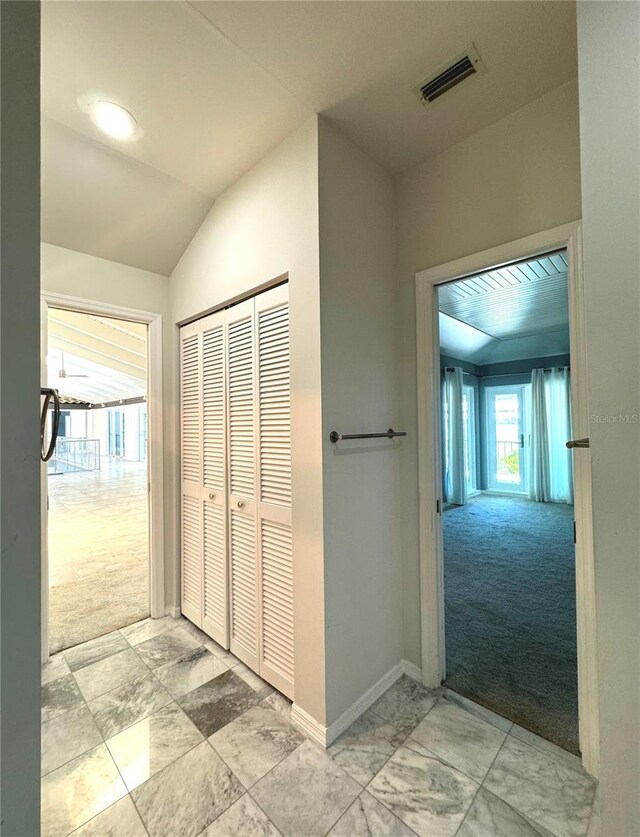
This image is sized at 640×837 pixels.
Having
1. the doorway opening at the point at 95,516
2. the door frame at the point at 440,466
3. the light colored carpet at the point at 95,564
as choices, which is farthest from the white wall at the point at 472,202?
the light colored carpet at the point at 95,564

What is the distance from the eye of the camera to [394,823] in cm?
121

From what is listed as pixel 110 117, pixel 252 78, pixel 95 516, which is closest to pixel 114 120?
pixel 110 117

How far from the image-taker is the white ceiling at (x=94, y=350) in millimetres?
3832

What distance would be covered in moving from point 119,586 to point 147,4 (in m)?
3.62

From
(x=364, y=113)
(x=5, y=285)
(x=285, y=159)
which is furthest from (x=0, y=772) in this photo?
(x=364, y=113)

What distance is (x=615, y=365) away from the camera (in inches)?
30.2

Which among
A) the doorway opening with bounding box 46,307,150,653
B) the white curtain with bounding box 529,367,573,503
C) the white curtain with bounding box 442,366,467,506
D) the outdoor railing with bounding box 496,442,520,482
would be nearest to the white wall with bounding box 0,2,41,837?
the doorway opening with bounding box 46,307,150,653

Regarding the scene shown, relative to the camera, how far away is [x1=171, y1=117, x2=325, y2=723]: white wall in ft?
5.03

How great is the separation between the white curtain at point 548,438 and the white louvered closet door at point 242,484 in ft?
19.5

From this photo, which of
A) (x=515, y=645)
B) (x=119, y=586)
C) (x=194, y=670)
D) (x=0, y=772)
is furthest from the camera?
(x=119, y=586)

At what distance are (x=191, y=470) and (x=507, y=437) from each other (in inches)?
248

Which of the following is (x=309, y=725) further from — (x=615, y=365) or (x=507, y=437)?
(x=507, y=437)

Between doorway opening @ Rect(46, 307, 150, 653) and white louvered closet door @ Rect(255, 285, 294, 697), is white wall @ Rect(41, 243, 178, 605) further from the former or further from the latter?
white louvered closet door @ Rect(255, 285, 294, 697)

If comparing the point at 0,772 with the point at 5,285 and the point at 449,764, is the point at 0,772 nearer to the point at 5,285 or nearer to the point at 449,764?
the point at 5,285
